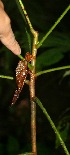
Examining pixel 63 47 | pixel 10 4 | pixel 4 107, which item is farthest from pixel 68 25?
pixel 4 107

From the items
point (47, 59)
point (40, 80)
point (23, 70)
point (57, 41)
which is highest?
point (40, 80)

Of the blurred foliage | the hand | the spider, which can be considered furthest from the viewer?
Answer: the blurred foliage

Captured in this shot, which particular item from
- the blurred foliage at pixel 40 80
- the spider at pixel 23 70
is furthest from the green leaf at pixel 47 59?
the spider at pixel 23 70

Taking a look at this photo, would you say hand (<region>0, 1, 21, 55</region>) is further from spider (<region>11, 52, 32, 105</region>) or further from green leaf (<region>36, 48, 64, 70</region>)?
green leaf (<region>36, 48, 64, 70</region>)

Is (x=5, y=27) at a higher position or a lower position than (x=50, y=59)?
lower

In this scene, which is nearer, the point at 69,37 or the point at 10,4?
the point at 69,37

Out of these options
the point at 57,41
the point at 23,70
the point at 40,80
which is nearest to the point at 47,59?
the point at 57,41

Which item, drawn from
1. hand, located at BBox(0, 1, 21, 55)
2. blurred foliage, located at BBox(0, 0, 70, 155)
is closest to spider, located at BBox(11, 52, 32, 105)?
hand, located at BBox(0, 1, 21, 55)

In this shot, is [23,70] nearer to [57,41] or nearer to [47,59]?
[47,59]

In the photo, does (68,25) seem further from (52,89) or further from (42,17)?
(52,89)
